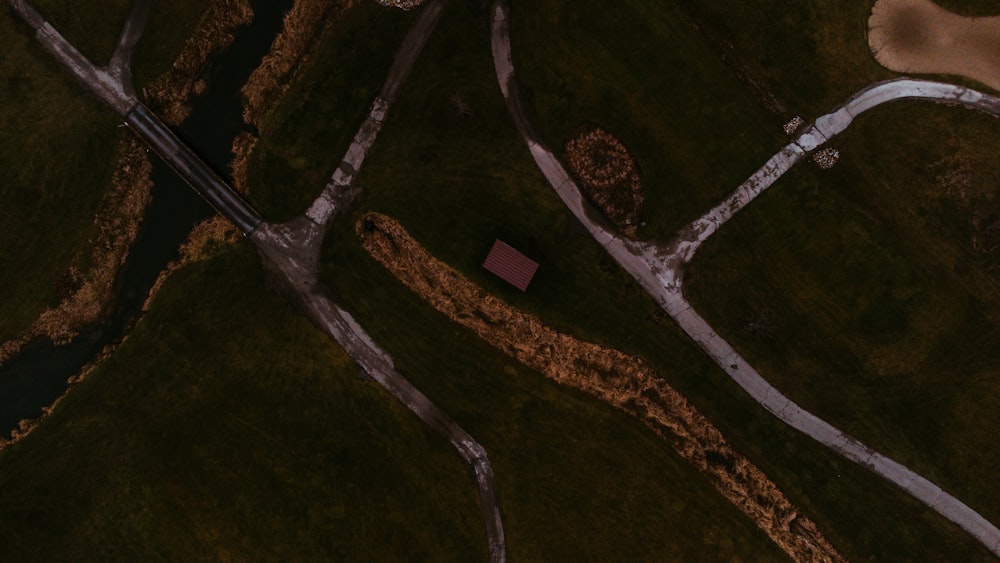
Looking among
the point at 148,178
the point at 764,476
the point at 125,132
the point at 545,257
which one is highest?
the point at 545,257

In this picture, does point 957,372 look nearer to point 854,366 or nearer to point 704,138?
point 854,366

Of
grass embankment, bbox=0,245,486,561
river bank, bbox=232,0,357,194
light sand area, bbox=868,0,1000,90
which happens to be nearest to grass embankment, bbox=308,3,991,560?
river bank, bbox=232,0,357,194

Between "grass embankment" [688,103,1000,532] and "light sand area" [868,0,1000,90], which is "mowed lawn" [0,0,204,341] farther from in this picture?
"light sand area" [868,0,1000,90]

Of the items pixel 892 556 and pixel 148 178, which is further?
pixel 148 178

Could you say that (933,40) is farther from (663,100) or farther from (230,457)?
(230,457)

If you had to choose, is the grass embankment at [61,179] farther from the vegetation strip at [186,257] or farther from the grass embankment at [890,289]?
the grass embankment at [890,289]

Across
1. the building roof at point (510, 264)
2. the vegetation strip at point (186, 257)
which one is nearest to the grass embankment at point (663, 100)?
the building roof at point (510, 264)

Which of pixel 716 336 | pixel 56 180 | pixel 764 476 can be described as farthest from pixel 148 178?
pixel 764 476
